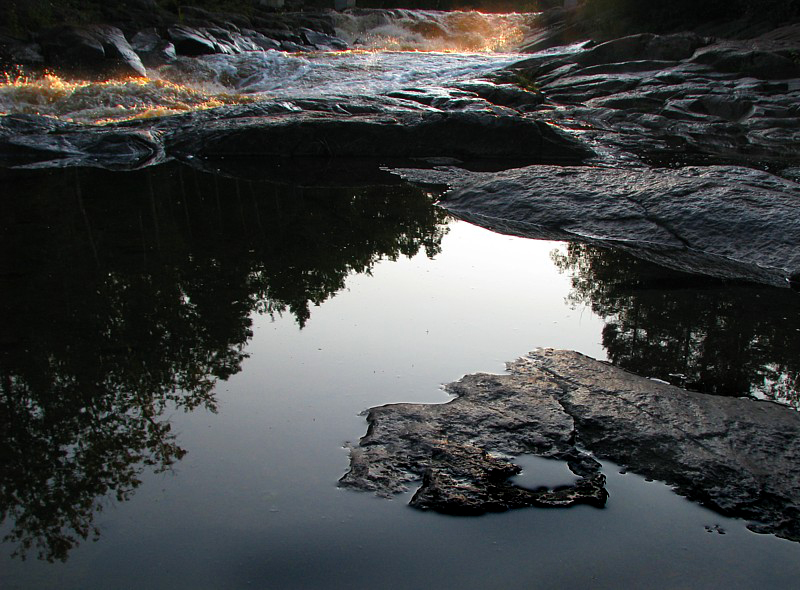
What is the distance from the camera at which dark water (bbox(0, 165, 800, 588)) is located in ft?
6.50

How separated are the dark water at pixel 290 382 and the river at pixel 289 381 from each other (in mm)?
10

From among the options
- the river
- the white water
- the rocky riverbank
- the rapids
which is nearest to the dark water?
the river

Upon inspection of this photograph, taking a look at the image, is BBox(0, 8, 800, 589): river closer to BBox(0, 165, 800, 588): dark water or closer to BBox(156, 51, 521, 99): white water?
BBox(0, 165, 800, 588): dark water

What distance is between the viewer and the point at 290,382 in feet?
9.89

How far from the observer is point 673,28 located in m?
22.5

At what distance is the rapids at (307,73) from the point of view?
12562 millimetres

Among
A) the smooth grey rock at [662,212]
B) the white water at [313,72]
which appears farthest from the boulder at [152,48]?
the smooth grey rock at [662,212]

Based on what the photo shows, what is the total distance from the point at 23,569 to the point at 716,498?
2057mm

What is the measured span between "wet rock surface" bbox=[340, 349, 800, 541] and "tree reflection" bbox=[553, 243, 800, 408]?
0.25 meters

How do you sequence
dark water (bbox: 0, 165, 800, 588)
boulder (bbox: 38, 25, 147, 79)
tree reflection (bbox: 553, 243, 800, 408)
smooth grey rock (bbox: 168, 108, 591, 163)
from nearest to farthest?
1. dark water (bbox: 0, 165, 800, 588)
2. tree reflection (bbox: 553, 243, 800, 408)
3. smooth grey rock (bbox: 168, 108, 591, 163)
4. boulder (bbox: 38, 25, 147, 79)

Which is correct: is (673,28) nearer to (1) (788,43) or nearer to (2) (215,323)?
(1) (788,43)

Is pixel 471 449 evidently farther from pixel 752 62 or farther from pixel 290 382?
pixel 752 62

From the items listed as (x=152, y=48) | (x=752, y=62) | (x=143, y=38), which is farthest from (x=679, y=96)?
(x=143, y=38)

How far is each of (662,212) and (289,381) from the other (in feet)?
12.0
